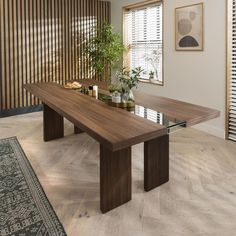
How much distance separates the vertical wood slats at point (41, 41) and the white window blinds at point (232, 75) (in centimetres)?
322

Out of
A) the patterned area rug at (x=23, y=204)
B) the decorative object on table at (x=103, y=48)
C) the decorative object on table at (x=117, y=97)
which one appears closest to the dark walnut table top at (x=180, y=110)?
the decorative object on table at (x=117, y=97)

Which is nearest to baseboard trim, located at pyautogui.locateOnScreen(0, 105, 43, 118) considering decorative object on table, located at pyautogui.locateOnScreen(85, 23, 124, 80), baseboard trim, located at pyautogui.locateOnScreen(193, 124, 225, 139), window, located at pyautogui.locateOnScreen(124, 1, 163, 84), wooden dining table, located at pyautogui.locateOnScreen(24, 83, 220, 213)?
decorative object on table, located at pyautogui.locateOnScreen(85, 23, 124, 80)

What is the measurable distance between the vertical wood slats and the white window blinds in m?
3.22

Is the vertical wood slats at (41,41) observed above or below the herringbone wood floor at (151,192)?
above

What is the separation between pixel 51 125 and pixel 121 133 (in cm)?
231

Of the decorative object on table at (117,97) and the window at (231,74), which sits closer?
the decorative object on table at (117,97)

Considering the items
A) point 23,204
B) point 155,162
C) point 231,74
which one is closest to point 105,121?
point 155,162

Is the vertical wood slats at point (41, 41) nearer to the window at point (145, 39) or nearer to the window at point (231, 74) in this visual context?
the window at point (145, 39)

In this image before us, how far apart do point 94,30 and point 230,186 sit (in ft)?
15.2

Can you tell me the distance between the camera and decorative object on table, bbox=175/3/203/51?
416cm

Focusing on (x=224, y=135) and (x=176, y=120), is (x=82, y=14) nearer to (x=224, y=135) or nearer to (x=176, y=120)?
(x=224, y=135)

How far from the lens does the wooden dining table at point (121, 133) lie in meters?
1.86

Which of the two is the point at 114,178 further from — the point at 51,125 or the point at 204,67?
the point at 204,67

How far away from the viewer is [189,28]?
14.3 feet
